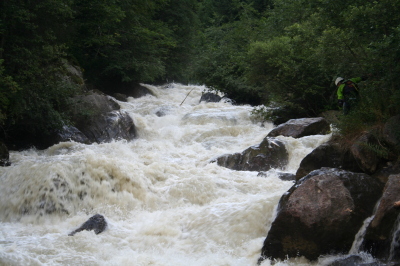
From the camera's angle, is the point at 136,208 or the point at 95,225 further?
the point at 136,208

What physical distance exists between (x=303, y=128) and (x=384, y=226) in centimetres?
692

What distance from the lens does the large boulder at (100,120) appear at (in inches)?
516

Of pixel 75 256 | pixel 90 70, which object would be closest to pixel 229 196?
pixel 75 256

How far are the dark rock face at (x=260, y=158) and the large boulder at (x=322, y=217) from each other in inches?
167

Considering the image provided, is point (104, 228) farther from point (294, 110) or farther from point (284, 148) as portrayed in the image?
point (294, 110)

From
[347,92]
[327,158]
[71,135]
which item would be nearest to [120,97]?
[71,135]

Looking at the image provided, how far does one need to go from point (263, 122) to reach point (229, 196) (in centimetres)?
748

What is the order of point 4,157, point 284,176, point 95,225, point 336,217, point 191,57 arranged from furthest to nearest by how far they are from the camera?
point 191,57 < point 4,157 < point 284,176 < point 95,225 < point 336,217

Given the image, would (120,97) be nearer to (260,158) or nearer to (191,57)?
(191,57)

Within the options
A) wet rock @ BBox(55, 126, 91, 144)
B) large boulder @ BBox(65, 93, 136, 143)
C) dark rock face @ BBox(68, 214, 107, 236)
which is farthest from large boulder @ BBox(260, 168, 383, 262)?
large boulder @ BBox(65, 93, 136, 143)

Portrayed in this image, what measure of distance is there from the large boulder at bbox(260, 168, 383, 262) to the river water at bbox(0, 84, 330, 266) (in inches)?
8.9

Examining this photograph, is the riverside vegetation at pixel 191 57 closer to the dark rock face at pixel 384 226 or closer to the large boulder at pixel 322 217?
the large boulder at pixel 322 217

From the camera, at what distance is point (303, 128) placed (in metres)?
11.6

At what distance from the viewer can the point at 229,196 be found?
8016 mm
